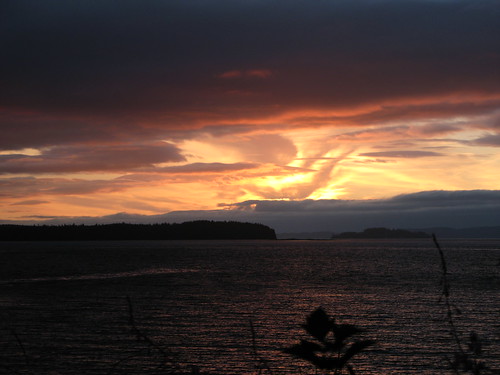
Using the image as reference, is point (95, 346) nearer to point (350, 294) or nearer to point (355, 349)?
point (355, 349)

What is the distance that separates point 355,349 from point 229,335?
2952 cm

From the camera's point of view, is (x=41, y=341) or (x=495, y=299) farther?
(x=495, y=299)

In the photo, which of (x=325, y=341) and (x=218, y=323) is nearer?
(x=325, y=341)

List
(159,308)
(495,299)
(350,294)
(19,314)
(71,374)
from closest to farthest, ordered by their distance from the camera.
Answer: (71,374) < (19,314) < (159,308) < (495,299) < (350,294)

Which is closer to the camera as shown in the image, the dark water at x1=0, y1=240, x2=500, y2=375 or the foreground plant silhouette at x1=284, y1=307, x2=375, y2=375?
the foreground plant silhouette at x1=284, y1=307, x2=375, y2=375

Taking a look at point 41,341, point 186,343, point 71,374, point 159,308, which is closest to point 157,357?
point 186,343

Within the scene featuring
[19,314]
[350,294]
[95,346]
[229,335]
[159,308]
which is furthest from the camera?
[350,294]

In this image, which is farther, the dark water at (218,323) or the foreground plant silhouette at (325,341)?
the dark water at (218,323)

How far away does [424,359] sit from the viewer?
2688cm

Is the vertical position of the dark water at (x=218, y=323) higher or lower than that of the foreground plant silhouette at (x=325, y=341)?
lower

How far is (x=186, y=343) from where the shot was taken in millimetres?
30438

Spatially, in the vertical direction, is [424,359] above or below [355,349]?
below

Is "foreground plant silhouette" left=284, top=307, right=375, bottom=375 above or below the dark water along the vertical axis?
above

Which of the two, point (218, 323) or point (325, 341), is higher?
point (325, 341)
